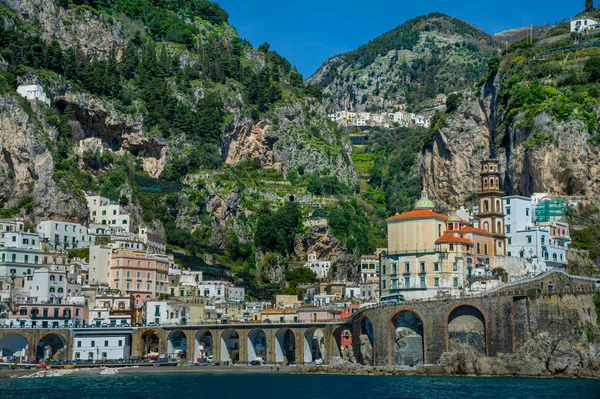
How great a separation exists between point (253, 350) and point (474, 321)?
30.2 metres

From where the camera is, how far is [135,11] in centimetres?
18512

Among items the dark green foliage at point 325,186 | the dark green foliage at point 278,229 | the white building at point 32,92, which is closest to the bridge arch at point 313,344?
the dark green foliage at point 278,229

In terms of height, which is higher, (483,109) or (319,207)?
(483,109)

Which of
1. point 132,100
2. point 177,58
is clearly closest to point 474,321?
point 132,100

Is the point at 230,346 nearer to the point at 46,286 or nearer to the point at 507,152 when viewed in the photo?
the point at 46,286

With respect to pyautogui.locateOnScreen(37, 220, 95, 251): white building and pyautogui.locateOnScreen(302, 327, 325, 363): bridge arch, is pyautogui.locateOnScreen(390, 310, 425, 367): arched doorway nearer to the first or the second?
pyautogui.locateOnScreen(302, 327, 325, 363): bridge arch

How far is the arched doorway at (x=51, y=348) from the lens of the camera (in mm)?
104312

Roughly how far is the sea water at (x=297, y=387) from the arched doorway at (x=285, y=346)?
1537cm

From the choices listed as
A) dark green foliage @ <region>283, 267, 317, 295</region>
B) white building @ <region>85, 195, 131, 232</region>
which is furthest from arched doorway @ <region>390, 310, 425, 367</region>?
white building @ <region>85, 195, 131, 232</region>

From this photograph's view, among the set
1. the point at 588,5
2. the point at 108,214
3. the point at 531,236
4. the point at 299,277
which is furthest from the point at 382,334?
the point at 588,5

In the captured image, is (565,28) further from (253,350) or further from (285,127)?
(253,350)

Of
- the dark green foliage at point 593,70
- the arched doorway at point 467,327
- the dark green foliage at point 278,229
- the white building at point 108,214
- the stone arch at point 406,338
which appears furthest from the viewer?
Result: the dark green foliage at point 278,229

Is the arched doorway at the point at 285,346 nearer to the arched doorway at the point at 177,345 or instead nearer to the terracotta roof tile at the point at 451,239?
the arched doorway at the point at 177,345

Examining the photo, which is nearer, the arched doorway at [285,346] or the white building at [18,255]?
the arched doorway at [285,346]
